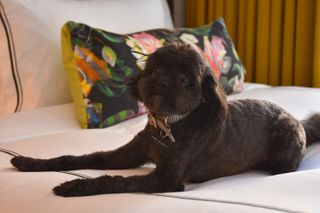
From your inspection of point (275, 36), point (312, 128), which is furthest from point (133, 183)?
point (275, 36)

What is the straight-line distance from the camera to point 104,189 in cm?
99

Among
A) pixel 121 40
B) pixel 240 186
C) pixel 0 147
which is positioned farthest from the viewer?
pixel 121 40

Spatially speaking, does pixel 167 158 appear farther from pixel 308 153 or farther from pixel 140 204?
pixel 308 153

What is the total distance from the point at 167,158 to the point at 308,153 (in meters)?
0.50

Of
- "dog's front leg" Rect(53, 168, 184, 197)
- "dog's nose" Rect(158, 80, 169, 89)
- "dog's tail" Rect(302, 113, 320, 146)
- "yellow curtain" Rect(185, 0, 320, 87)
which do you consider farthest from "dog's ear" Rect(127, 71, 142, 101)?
"yellow curtain" Rect(185, 0, 320, 87)

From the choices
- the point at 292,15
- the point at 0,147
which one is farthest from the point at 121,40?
the point at 292,15

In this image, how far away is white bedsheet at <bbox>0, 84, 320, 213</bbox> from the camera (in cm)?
90

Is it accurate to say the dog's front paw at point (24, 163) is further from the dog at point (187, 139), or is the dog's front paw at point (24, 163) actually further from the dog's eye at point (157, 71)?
the dog's eye at point (157, 71)

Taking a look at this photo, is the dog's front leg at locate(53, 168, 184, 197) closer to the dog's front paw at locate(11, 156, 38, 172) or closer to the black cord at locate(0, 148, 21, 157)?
the dog's front paw at locate(11, 156, 38, 172)

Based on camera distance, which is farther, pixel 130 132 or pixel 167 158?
pixel 130 132

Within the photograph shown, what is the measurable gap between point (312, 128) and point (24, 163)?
864mm

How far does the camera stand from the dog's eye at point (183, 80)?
42.4 inches

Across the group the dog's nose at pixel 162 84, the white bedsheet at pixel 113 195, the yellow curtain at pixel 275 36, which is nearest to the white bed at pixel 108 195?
the white bedsheet at pixel 113 195

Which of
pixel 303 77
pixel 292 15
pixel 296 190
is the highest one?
pixel 292 15
